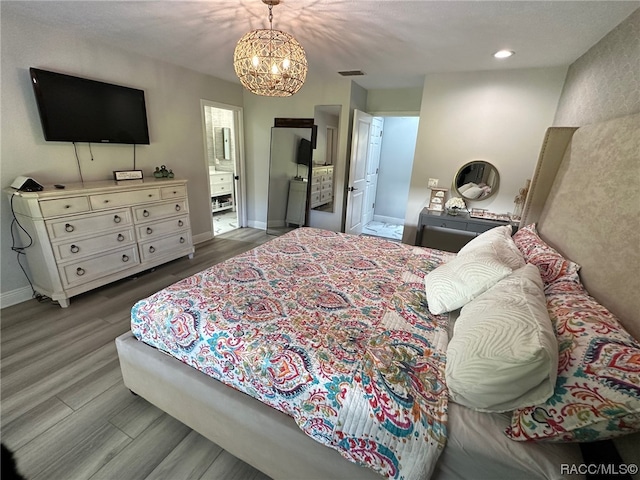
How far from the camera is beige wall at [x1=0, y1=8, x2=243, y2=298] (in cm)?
228

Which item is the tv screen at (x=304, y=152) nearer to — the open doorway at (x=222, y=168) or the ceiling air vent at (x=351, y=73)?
the ceiling air vent at (x=351, y=73)

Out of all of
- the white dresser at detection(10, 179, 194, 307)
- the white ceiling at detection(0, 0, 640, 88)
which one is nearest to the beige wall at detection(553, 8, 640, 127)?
the white ceiling at detection(0, 0, 640, 88)

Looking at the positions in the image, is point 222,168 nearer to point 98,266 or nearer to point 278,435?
point 98,266

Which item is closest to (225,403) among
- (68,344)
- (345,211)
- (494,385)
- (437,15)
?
(494,385)

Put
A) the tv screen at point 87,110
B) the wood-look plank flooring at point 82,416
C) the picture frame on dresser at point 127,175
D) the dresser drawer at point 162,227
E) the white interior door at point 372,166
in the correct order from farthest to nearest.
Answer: the white interior door at point 372,166 → the dresser drawer at point 162,227 → the picture frame on dresser at point 127,175 → the tv screen at point 87,110 → the wood-look plank flooring at point 82,416

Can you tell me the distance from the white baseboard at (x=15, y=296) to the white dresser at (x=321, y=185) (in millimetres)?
3444

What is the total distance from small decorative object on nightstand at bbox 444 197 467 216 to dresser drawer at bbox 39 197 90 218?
3788 millimetres

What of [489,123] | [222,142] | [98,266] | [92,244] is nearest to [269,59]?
[92,244]

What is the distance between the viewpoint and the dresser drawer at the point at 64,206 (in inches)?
88.4

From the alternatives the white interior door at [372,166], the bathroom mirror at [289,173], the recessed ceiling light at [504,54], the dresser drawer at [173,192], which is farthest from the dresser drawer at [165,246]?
the recessed ceiling light at [504,54]

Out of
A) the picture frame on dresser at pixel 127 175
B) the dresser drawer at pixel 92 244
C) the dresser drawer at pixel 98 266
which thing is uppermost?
the picture frame on dresser at pixel 127 175

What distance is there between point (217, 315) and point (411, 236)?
3.14 metres

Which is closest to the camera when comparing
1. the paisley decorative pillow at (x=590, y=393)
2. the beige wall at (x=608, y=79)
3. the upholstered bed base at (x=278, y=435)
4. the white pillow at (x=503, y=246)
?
the paisley decorative pillow at (x=590, y=393)

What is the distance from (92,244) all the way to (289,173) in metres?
2.82
